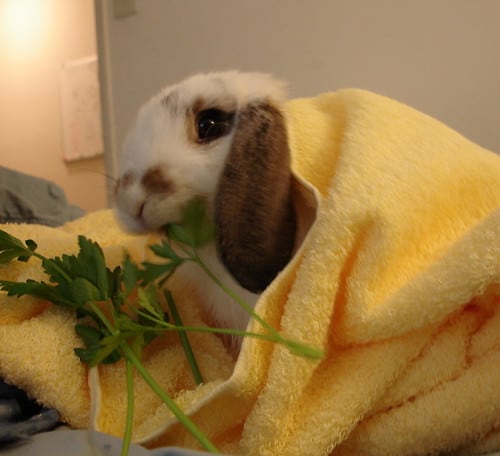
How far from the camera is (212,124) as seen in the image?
0.62 m

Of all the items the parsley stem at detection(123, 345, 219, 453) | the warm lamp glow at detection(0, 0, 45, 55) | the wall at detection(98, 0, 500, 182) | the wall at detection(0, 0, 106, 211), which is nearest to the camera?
the parsley stem at detection(123, 345, 219, 453)

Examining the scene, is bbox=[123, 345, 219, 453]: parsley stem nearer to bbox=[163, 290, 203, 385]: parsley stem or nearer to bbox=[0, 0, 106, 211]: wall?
bbox=[163, 290, 203, 385]: parsley stem

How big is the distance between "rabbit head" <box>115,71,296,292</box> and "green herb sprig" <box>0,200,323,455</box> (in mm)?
28

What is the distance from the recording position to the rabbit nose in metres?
Answer: 0.58

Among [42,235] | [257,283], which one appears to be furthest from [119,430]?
[42,235]

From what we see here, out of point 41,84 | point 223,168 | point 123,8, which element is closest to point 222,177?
point 223,168

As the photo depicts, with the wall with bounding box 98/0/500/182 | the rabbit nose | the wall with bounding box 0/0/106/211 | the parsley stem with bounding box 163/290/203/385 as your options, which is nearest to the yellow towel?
the parsley stem with bounding box 163/290/203/385

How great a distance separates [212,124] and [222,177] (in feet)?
0.29

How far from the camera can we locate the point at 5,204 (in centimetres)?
111

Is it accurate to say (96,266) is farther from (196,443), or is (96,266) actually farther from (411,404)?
(411,404)

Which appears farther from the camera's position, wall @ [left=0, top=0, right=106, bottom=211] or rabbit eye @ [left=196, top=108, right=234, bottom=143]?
wall @ [left=0, top=0, right=106, bottom=211]

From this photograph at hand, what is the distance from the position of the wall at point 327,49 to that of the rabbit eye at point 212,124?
0.69m

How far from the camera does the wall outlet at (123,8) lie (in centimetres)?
162

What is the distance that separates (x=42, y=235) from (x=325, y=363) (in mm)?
440
